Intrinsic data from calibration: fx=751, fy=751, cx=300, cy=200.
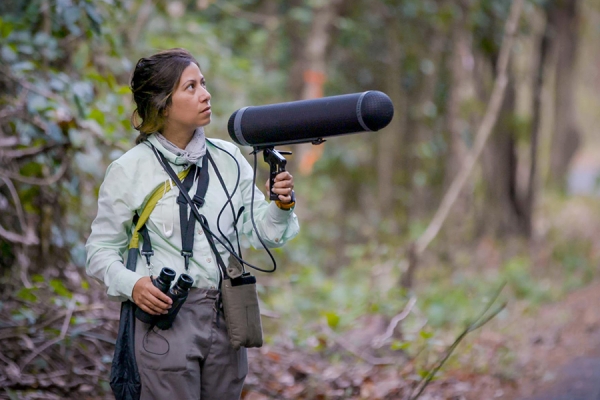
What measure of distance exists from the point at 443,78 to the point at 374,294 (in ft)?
17.8

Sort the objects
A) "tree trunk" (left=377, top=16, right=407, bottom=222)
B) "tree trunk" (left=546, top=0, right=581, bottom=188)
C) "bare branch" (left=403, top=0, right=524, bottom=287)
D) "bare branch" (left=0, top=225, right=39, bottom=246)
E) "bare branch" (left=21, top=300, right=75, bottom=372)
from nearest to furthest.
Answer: "bare branch" (left=21, top=300, right=75, bottom=372)
"bare branch" (left=0, top=225, right=39, bottom=246)
"bare branch" (left=403, top=0, right=524, bottom=287)
"tree trunk" (left=377, top=16, right=407, bottom=222)
"tree trunk" (left=546, top=0, right=581, bottom=188)

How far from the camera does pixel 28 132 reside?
4.73 meters

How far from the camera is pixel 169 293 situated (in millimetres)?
2590

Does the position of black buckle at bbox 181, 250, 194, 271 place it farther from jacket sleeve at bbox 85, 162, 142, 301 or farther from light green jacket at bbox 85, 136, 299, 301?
jacket sleeve at bbox 85, 162, 142, 301

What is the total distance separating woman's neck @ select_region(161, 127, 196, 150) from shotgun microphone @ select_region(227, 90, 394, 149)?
17 centimetres

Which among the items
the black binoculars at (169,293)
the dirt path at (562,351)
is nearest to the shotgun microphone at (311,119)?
the black binoculars at (169,293)

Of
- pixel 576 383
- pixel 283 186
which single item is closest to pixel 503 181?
pixel 576 383

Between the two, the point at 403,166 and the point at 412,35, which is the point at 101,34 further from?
the point at 403,166

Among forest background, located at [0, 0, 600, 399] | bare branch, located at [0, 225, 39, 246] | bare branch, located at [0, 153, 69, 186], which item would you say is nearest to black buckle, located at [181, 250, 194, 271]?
forest background, located at [0, 0, 600, 399]

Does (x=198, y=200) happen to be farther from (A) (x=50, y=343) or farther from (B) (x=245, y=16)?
(B) (x=245, y=16)

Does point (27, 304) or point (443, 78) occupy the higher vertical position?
point (443, 78)

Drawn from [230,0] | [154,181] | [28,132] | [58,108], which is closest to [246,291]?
[154,181]

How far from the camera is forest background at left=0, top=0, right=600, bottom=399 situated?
15.1ft

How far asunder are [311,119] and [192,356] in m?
0.94
